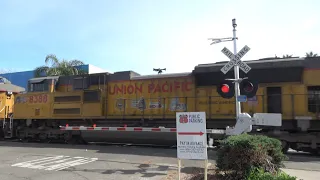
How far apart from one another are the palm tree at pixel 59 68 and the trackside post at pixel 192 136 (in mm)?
24096

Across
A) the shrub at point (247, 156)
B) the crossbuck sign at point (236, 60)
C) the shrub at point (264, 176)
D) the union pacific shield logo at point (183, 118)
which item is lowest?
the shrub at point (264, 176)

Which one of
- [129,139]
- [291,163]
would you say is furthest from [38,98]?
[291,163]

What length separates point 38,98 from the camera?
59.2 feet

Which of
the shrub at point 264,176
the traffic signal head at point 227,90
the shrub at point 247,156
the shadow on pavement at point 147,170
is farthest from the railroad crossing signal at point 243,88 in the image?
the shrub at point 264,176

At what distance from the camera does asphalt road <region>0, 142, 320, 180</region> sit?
348 inches

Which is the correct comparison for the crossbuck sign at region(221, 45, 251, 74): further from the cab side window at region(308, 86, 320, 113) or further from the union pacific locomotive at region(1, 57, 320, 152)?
the cab side window at region(308, 86, 320, 113)

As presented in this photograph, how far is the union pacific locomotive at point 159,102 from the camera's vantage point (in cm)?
1252

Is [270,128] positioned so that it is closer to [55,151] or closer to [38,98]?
[55,151]

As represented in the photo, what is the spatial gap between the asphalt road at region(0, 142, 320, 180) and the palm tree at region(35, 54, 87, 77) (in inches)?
672


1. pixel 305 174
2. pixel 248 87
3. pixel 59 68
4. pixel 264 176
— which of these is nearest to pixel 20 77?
pixel 59 68

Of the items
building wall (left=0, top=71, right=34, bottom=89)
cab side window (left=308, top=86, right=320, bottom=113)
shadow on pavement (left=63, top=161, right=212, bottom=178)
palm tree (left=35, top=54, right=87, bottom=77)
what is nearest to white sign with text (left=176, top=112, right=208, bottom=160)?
shadow on pavement (left=63, top=161, right=212, bottom=178)

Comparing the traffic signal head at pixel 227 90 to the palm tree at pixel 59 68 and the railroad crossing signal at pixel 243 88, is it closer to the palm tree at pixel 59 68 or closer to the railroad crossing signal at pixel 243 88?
the railroad crossing signal at pixel 243 88

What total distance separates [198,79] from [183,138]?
7334 mm

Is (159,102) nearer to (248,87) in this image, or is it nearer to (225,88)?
(225,88)
